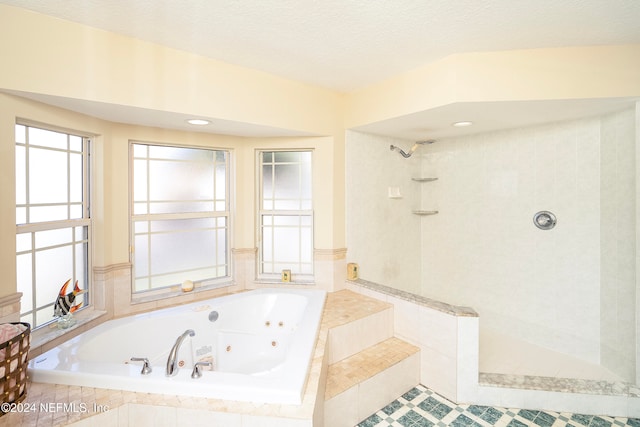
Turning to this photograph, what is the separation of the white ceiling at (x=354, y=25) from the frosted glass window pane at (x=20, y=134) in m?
0.69

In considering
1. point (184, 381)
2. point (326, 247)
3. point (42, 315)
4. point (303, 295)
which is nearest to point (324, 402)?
point (184, 381)

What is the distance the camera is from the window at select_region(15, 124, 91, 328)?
6.12ft

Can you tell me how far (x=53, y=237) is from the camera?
2.07 m

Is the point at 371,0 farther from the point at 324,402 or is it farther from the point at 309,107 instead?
the point at 324,402

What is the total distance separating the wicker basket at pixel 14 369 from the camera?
129cm

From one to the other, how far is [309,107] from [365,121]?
1.75ft

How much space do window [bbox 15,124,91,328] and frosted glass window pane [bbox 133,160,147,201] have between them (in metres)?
0.34

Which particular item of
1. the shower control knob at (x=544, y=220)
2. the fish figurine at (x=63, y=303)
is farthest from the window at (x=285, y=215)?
the shower control knob at (x=544, y=220)

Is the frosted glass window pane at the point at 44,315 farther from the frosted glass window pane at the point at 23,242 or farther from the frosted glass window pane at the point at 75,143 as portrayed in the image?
the frosted glass window pane at the point at 75,143

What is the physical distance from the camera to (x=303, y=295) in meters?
2.72

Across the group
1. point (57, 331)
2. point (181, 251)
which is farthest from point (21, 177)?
point (181, 251)

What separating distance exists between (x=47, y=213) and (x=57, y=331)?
79 centimetres

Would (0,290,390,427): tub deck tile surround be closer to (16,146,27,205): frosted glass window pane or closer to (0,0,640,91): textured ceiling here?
(16,146,27,205): frosted glass window pane

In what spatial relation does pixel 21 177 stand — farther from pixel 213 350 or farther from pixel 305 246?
pixel 305 246
